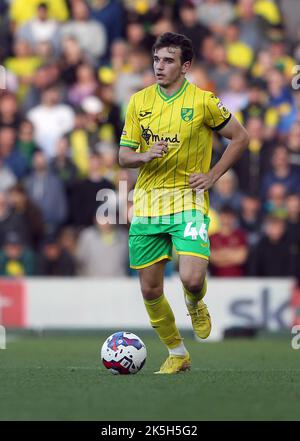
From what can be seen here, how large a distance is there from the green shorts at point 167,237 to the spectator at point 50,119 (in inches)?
314

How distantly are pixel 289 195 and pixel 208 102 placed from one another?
6.95 metres

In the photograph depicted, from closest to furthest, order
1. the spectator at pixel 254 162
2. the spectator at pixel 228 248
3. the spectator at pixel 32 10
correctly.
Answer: the spectator at pixel 228 248 < the spectator at pixel 254 162 < the spectator at pixel 32 10

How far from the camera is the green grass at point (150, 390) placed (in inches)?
265

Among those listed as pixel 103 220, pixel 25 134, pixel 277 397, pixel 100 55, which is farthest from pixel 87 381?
pixel 100 55

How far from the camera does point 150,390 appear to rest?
307 inches

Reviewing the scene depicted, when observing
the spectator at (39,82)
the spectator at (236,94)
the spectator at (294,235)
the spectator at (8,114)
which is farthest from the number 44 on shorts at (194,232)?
the spectator at (39,82)

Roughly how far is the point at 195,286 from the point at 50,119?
889 cm

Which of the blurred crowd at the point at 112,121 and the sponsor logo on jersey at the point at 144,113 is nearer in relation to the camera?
the sponsor logo on jersey at the point at 144,113

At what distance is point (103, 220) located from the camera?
15.9 m

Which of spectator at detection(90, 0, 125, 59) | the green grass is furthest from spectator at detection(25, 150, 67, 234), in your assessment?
the green grass

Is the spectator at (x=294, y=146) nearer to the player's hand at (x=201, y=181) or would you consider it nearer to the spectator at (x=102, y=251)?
the spectator at (x=102, y=251)
